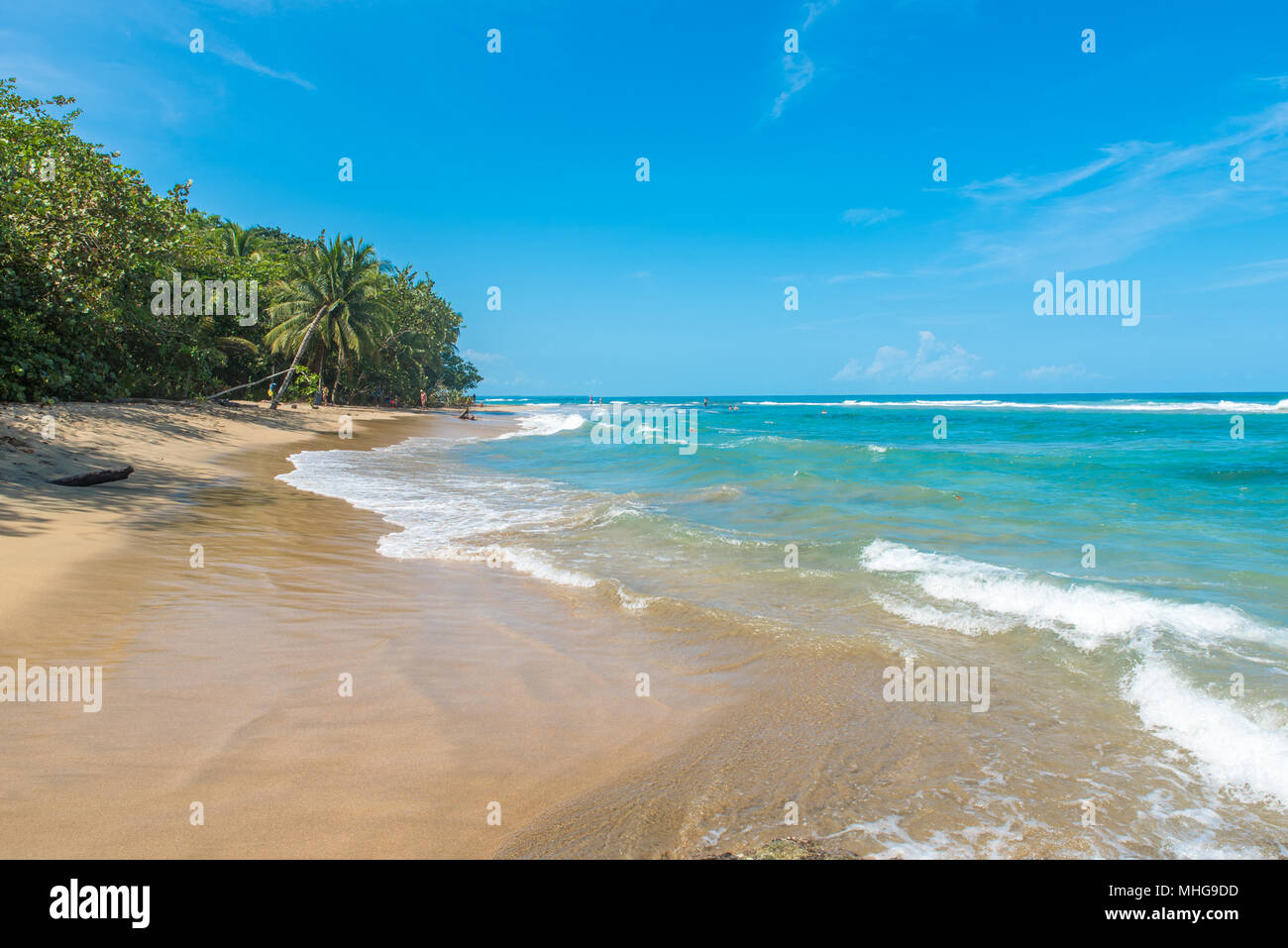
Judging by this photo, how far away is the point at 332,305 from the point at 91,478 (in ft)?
95.8

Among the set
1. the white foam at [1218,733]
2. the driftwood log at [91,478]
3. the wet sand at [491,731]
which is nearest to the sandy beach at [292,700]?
the wet sand at [491,731]

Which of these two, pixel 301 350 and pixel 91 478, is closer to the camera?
pixel 91 478

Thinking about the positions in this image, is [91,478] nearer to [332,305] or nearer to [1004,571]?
A: [1004,571]

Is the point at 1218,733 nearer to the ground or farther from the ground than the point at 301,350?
nearer to the ground

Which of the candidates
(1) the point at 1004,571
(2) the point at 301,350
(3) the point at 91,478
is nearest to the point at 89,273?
(3) the point at 91,478

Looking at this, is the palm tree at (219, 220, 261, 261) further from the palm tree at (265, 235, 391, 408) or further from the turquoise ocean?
the turquoise ocean

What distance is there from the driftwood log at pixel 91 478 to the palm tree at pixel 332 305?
2672 centimetres

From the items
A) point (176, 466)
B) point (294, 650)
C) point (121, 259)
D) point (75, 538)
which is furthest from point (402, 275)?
point (294, 650)

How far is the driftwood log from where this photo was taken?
1092 centimetres

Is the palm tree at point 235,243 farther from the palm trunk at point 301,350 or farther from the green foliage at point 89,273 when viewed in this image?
the palm trunk at point 301,350

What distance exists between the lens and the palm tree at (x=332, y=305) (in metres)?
37.5

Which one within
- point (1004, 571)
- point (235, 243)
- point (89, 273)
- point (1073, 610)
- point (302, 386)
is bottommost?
point (1073, 610)

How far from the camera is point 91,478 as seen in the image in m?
11.4
